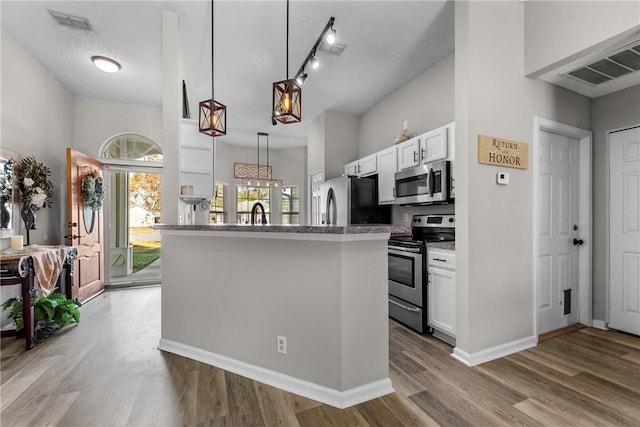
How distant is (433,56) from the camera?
3373 millimetres

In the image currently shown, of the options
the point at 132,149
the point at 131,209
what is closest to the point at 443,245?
the point at 132,149

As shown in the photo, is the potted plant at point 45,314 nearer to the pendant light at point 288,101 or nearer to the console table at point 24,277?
the console table at point 24,277

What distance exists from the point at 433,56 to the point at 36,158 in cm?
483

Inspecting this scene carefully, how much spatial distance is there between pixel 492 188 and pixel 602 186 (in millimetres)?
1629

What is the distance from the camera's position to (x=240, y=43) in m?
3.14

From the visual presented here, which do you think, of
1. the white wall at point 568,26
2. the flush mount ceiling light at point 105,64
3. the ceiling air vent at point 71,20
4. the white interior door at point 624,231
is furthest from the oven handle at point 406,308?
the flush mount ceiling light at point 105,64

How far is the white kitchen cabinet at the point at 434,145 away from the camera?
Result: 9.75 feet

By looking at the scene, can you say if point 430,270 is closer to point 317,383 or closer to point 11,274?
point 317,383

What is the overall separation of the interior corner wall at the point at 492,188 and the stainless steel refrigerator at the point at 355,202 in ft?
6.16

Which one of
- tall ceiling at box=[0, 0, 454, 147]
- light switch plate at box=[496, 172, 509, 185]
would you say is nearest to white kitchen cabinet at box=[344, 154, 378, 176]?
tall ceiling at box=[0, 0, 454, 147]

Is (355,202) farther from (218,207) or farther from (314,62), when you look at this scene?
(218,207)

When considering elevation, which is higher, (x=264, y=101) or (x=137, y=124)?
(x=264, y=101)

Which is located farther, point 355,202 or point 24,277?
point 355,202

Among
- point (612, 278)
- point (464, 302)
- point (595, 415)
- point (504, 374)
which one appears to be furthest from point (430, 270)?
point (612, 278)
